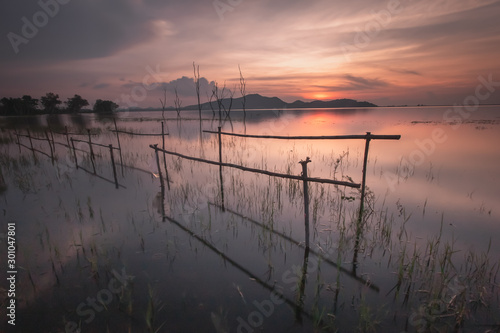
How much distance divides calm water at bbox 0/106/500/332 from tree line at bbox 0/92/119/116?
60.9m

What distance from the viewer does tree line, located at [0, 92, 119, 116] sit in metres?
48.5

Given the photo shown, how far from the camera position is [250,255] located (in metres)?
3.87

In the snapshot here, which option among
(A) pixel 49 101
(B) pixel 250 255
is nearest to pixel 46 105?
(A) pixel 49 101

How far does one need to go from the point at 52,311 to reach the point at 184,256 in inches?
66.4

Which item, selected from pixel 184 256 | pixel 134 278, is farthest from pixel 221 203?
pixel 134 278

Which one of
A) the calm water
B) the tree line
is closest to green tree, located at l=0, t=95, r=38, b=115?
the tree line

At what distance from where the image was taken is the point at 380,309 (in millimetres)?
2707

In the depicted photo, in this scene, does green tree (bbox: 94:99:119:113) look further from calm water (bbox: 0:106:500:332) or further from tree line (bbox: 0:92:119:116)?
calm water (bbox: 0:106:500:332)

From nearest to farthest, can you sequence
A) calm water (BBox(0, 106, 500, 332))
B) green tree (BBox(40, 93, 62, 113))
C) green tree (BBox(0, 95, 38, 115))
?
calm water (BBox(0, 106, 500, 332)) < green tree (BBox(0, 95, 38, 115)) < green tree (BBox(40, 93, 62, 113))

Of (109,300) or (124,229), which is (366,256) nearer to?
(109,300)

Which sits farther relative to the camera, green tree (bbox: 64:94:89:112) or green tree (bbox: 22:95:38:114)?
green tree (bbox: 64:94:89:112)

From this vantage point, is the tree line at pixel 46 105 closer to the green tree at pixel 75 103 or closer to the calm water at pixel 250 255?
the green tree at pixel 75 103

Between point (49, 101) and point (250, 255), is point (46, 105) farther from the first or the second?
point (250, 255)

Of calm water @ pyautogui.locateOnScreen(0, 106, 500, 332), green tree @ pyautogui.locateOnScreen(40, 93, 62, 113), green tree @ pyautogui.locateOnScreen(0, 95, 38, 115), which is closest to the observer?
calm water @ pyautogui.locateOnScreen(0, 106, 500, 332)
